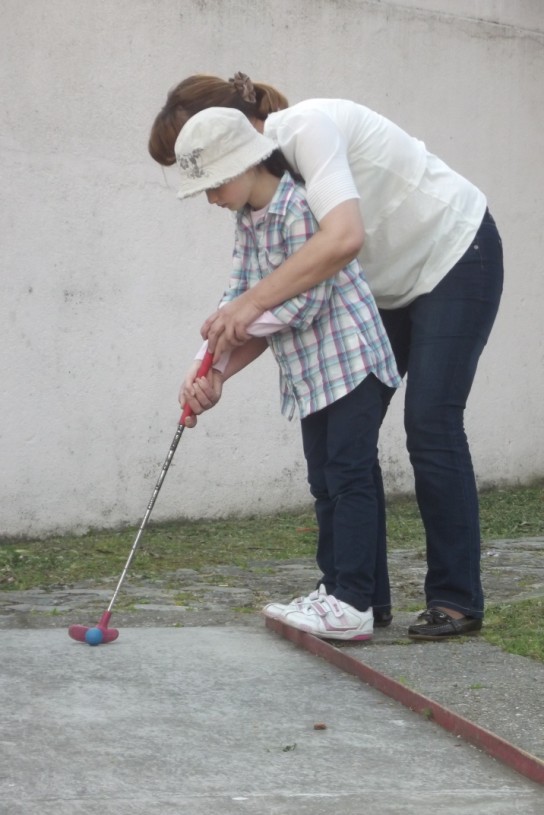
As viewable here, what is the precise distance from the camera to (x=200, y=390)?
326cm

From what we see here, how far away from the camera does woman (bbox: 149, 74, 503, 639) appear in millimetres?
3070

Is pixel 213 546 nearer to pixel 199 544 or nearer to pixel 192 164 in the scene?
pixel 199 544

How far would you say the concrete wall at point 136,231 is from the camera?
5.33m

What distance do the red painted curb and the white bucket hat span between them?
1.12 m

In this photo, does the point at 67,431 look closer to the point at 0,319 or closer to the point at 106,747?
the point at 0,319

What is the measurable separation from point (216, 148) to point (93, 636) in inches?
46.9

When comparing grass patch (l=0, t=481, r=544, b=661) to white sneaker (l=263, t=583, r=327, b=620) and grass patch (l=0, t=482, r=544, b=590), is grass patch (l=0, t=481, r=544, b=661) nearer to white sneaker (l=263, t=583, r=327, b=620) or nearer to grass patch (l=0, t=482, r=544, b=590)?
grass patch (l=0, t=482, r=544, b=590)

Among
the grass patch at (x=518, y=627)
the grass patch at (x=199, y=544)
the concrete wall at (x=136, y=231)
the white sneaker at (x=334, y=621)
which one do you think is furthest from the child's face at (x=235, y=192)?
the concrete wall at (x=136, y=231)

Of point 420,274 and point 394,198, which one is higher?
point 394,198

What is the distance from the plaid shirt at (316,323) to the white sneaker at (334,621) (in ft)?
1.58

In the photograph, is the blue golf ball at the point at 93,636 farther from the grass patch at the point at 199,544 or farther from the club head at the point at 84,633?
the grass patch at the point at 199,544

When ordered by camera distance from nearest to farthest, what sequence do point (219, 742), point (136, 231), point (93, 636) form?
1. point (219, 742)
2. point (93, 636)
3. point (136, 231)

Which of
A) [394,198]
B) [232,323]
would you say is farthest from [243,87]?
[232,323]

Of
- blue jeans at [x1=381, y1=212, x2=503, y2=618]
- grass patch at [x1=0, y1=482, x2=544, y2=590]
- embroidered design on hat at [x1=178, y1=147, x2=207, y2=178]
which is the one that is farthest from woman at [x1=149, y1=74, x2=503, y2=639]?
grass patch at [x1=0, y1=482, x2=544, y2=590]
